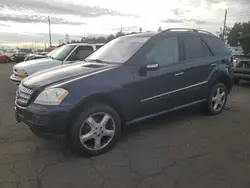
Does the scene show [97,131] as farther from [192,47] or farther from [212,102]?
[212,102]

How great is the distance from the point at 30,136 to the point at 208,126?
10.5 ft

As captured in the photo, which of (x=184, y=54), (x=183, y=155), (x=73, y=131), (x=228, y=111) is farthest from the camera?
(x=228, y=111)

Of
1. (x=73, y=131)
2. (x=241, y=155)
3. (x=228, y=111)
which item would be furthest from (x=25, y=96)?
(x=228, y=111)

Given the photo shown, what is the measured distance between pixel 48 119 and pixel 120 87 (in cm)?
111

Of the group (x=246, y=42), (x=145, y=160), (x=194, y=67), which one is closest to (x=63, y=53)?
(x=194, y=67)

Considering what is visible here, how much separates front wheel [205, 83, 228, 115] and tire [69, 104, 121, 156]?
2383 millimetres

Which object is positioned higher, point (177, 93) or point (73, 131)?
point (177, 93)

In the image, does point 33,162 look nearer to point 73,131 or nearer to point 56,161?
point 56,161

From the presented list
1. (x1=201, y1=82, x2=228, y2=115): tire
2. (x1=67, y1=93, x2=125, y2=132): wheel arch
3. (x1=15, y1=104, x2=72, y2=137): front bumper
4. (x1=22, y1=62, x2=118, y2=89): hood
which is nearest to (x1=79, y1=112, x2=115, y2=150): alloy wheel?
(x1=67, y1=93, x2=125, y2=132): wheel arch

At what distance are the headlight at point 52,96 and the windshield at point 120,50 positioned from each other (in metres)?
1.18

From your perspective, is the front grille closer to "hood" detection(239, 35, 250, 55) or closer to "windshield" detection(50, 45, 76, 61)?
"windshield" detection(50, 45, 76, 61)

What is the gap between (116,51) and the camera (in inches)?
178

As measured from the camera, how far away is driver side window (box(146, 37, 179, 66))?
4195 mm

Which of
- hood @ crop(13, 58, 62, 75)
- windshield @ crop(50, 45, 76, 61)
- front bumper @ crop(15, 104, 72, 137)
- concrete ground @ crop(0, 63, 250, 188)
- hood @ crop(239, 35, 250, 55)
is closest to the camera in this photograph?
concrete ground @ crop(0, 63, 250, 188)
